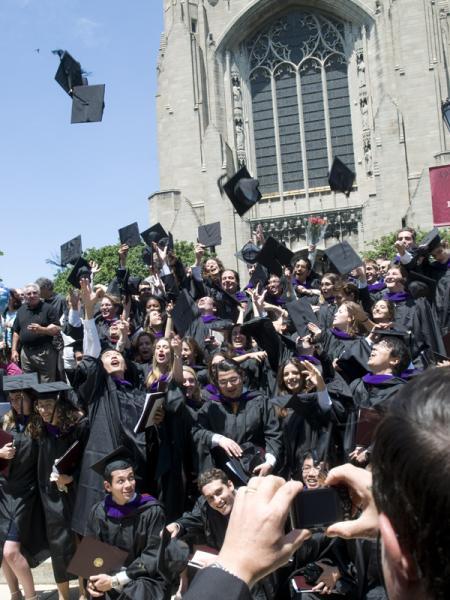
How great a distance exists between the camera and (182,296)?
855cm

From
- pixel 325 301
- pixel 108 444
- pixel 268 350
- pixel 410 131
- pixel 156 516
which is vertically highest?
pixel 410 131

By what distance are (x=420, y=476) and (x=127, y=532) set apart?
14.4 feet

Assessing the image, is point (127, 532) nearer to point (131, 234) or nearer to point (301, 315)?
point (301, 315)

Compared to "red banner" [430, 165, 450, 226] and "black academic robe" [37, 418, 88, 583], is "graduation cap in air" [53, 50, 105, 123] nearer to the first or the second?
"red banner" [430, 165, 450, 226]

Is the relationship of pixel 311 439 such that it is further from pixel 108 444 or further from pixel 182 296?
pixel 182 296

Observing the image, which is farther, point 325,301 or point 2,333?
point 2,333

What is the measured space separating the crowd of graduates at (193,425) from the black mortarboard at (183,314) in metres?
0.02

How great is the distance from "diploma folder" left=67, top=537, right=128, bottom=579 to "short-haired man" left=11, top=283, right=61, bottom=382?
14.4 feet

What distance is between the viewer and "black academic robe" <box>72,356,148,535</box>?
5.89 metres

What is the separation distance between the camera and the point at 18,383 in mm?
6172

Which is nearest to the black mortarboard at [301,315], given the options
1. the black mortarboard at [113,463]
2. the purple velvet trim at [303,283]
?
the purple velvet trim at [303,283]

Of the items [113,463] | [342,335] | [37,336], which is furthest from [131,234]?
[113,463]

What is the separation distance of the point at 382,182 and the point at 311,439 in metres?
28.2

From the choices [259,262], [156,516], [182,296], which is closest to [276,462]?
[156,516]
